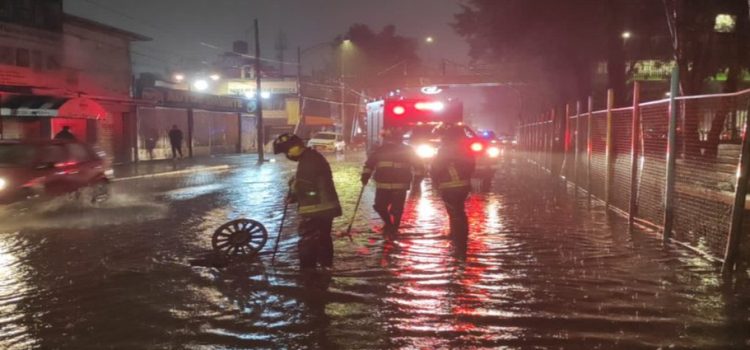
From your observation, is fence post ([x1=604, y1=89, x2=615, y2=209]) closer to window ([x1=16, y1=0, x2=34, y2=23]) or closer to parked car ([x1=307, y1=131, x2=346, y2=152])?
window ([x1=16, y1=0, x2=34, y2=23])

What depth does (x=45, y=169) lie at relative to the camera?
41.9 ft

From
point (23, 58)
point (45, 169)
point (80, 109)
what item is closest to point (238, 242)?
point (45, 169)

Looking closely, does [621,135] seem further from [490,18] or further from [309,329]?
[490,18]

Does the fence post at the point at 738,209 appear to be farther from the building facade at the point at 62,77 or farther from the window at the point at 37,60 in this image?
the window at the point at 37,60

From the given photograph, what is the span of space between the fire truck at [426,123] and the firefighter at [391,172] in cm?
669

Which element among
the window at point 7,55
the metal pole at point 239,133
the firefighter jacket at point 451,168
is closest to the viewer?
the firefighter jacket at point 451,168

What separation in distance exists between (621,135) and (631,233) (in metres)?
3.52

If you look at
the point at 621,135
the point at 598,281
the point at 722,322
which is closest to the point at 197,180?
the point at 621,135

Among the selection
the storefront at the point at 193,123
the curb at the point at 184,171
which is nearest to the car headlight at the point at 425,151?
the curb at the point at 184,171

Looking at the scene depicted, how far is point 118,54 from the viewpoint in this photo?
30719 mm

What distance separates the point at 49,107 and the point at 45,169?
41.6ft

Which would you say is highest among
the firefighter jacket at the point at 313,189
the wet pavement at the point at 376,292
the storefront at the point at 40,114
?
the storefront at the point at 40,114

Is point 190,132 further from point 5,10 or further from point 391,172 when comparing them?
point 391,172

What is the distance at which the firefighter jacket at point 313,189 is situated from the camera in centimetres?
711
